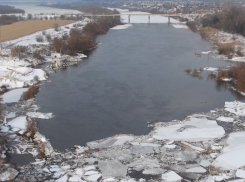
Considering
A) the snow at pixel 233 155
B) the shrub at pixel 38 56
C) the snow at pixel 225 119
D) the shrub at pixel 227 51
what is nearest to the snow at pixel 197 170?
the snow at pixel 233 155

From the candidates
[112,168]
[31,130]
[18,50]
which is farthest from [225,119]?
[18,50]

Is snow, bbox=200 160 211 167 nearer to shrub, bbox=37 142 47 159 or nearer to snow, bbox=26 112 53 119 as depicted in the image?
shrub, bbox=37 142 47 159

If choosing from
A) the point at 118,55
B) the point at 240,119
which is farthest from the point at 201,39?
the point at 240,119

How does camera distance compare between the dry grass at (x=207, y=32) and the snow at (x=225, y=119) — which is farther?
the dry grass at (x=207, y=32)

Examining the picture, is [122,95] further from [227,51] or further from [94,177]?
[227,51]

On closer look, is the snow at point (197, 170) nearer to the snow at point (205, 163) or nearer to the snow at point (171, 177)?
the snow at point (205, 163)
